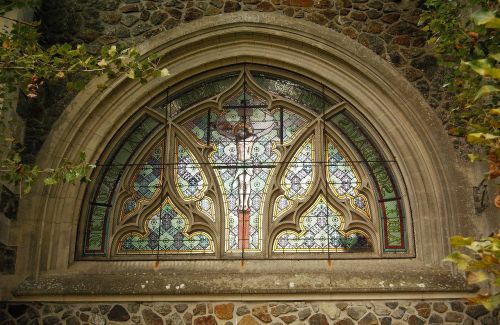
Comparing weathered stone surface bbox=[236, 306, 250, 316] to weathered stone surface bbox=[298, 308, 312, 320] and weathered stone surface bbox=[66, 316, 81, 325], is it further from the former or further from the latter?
weathered stone surface bbox=[66, 316, 81, 325]

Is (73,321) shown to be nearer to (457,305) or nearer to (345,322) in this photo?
(345,322)

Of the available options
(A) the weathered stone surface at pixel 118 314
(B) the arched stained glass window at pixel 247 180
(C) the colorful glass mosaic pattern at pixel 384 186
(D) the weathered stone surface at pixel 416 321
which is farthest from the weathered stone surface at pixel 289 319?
(A) the weathered stone surface at pixel 118 314

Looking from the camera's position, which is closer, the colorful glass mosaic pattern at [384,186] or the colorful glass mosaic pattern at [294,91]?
the colorful glass mosaic pattern at [384,186]

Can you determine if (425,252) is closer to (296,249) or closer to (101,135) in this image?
(296,249)

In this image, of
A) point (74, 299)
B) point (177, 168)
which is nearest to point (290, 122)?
point (177, 168)

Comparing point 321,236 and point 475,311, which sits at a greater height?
point 321,236

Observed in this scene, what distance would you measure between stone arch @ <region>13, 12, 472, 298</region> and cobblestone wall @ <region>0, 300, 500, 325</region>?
397 millimetres

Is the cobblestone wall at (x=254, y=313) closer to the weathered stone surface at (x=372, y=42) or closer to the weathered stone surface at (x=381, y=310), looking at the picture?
the weathered stone surface at (x=381, y=310)

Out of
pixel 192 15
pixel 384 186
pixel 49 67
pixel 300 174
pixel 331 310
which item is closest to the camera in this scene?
pixel 49 67

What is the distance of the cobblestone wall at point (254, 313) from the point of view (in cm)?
624

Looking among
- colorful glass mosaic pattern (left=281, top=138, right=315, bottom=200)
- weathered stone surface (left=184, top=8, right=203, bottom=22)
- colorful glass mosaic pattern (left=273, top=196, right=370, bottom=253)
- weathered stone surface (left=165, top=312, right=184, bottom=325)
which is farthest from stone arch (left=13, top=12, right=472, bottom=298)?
colorful glass mosaic pattern (left=281, top=138, right=315, bottom=200)

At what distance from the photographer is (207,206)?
23.2 feet

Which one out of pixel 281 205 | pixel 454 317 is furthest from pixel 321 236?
pixel 454 317

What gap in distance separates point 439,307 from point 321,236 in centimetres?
124
